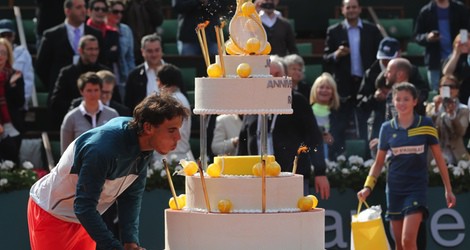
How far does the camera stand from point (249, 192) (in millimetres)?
7965

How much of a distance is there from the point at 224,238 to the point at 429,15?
9035 mm

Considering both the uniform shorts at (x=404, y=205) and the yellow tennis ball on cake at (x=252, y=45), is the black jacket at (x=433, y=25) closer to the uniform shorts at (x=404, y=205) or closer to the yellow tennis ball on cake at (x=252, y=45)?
the uniform shorts at (x=404, y=205)

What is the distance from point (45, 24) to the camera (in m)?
16.2

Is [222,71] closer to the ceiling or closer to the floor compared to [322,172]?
closer to the ceiling

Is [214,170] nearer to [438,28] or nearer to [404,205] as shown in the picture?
[404,205]

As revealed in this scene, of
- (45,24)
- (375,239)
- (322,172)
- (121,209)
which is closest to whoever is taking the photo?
(121,209)

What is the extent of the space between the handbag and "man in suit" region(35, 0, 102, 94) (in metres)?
5.12

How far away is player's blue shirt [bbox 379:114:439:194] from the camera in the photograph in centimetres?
1166

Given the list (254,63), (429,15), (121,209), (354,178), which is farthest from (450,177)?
(121,209)

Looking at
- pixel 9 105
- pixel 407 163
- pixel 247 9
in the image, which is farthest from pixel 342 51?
pixel 247 9

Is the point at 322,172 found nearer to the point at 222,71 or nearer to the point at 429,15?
the point at 222,71

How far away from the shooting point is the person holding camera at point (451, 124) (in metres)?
13.6

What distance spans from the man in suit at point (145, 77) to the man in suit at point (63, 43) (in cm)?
96

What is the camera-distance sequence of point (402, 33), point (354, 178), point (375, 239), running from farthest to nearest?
point (402, 33) → point (354, 178) → point (375, 239)
